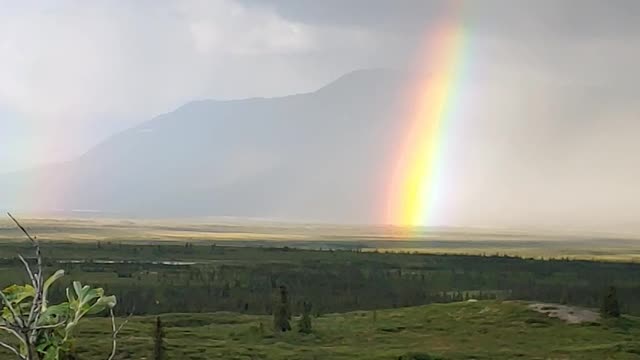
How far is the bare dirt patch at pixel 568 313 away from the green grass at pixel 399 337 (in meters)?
0.65

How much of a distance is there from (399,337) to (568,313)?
9982 millimetres

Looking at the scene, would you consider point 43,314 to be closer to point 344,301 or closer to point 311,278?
point 344,301

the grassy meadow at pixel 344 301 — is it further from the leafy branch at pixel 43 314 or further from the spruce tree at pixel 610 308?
the leafy branch at pixel 43 314

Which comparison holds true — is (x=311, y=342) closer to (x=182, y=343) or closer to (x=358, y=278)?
(x=182, y=343)

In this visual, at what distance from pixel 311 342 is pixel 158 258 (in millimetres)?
79586

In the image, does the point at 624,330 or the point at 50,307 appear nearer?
the point at 50,307

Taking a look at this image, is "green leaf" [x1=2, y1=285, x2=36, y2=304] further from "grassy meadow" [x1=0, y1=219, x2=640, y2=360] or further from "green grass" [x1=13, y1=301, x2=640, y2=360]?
"green grass" [x1=13, y1=301, x2=640, y2=360]

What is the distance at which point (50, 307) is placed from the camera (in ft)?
11.1

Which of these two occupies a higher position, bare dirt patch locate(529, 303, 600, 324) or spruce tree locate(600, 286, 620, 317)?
spruce tree locate(600, 286, 620, 317)

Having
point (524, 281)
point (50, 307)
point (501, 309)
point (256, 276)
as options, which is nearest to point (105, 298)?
point (50, 307)

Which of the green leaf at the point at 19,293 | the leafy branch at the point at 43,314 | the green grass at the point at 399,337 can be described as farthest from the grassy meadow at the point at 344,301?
the leafy branch at the point at 43,314

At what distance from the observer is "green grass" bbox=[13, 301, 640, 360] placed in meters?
38.8

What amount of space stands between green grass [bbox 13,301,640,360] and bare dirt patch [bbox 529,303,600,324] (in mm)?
649

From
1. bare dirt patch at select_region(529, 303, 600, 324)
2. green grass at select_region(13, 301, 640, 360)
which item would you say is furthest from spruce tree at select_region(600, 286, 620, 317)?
green grass at select_region(13, 301, 640, 360)
